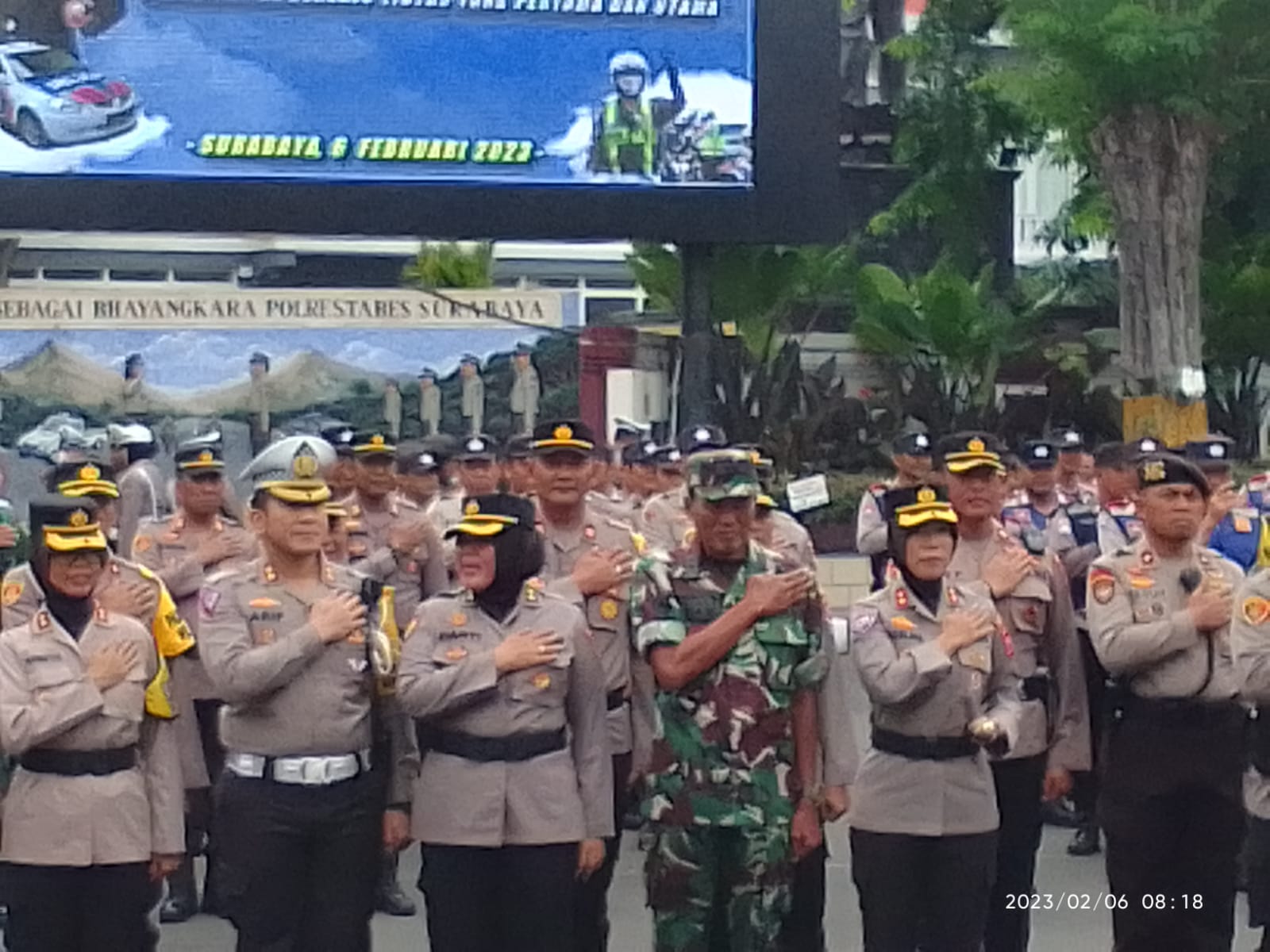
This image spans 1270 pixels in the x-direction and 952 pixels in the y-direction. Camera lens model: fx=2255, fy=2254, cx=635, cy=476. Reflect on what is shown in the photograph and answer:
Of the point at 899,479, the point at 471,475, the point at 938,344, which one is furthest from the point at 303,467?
the point at 938,344

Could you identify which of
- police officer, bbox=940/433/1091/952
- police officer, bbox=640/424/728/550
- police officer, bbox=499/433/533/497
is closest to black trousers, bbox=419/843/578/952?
police officer, bbox=940/433/1091/952

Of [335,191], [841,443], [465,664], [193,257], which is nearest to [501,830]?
[465,664]

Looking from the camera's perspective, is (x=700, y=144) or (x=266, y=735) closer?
(x=266, y=735)

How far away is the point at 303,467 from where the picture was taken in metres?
6.32

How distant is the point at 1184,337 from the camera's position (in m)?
21.0

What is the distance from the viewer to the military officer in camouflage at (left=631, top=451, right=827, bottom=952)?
597 cm

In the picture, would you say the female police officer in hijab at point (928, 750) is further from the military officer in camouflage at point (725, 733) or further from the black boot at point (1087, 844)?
the black boot at point (1087, 844)

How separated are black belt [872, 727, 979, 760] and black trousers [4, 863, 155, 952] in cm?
214

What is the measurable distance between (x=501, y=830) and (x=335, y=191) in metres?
11.6

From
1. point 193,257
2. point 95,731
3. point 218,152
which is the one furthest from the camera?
point 193,257

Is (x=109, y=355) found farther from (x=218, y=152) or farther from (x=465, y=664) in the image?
(x=465, y=664)

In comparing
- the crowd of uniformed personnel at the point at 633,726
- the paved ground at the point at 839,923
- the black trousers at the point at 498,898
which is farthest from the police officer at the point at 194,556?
the black trousers at the point at 498,898

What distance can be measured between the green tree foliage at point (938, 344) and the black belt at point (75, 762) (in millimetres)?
14758

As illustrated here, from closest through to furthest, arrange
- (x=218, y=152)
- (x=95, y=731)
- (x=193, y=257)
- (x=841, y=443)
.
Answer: (x=95, y=731), (x=218, y=152), (x=841, y=443), (x=193, y=257)
